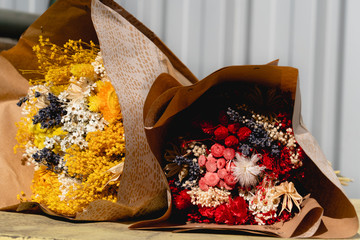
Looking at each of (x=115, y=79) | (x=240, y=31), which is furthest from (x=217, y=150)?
(x=240, y=31)

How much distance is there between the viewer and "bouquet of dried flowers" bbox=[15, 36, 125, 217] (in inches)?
31.6

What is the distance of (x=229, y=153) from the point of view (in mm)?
726

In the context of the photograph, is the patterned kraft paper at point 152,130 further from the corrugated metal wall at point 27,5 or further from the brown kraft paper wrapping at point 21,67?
the corrugated metal wall at point 27,5

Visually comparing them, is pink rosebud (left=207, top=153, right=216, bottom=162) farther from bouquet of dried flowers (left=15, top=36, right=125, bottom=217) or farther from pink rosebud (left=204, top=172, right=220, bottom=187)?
bouquet of dried flowers (left=15, top=36, right=125, bottom=217)

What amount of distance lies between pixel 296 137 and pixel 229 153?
145 mm

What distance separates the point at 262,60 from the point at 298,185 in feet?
3.54

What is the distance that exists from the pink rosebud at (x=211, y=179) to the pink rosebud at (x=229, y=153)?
0.05 meters

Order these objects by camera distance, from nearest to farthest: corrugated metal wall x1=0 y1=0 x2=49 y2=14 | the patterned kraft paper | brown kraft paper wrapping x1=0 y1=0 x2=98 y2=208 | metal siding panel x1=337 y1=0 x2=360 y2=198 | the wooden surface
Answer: the wooden surface, the patterned kraft paper, brown kraft paper wrapping x1=0 y1=0 x2=98 y2=208, metal siding panel x1=337 y1=0 x2=360 y2=198, corrugated metal wall x1=0 y1=0 x2=49 y2=14

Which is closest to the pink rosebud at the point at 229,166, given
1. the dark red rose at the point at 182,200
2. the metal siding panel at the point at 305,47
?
the dark red rose at the point at 182,200

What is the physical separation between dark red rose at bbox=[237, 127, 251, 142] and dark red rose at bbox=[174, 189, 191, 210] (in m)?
0.18

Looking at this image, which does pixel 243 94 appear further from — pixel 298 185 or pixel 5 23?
pixel 5 23

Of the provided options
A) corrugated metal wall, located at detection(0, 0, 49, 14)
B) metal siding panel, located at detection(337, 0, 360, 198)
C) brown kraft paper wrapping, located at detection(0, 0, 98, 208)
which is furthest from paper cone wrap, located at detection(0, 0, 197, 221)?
metal siding panel, located at detection(337, 0, 360, 198)

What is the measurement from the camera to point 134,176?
749mm

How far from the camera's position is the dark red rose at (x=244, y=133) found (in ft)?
2.37
